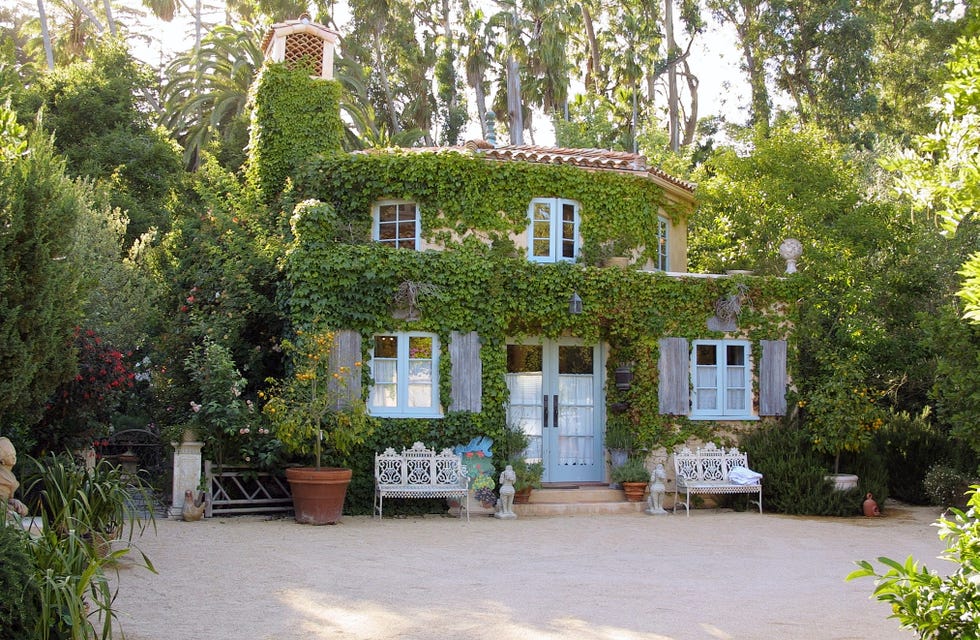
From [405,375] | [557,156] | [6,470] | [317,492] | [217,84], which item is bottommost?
[317,492]

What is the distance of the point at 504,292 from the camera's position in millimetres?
14391

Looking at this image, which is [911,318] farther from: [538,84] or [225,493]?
[538,84]

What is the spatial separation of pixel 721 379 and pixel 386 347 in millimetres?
5638

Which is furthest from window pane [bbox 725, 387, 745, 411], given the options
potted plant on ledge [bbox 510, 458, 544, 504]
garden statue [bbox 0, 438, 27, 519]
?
garden statue [bbox 0, 438, 27, 519]

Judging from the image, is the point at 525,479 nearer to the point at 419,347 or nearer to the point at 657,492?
the point at 657,492

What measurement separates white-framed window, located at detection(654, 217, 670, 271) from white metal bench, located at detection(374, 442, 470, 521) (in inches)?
233

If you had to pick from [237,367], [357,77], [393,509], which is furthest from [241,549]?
[357,77]

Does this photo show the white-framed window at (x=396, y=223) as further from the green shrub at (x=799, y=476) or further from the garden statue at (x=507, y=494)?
the green shrub at (x=799, y=476)

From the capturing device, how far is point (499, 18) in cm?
2977

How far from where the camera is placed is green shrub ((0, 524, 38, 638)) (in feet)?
16.5

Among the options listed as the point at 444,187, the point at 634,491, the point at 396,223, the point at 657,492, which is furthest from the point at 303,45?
the point at 657,492

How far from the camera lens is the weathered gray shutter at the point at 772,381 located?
610 inches

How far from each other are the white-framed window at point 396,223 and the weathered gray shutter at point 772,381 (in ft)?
20.1

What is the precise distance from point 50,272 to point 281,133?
8.38 m
